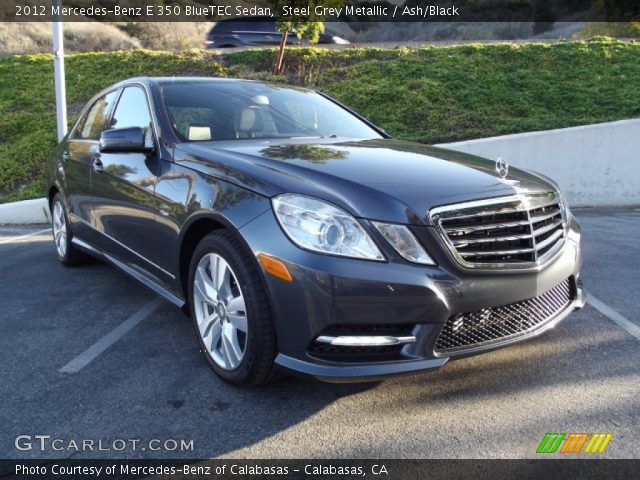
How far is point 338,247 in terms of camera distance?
7.84 ft

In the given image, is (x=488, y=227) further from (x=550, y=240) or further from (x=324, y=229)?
(x=324, y=229)

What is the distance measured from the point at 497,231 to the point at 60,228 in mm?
4140

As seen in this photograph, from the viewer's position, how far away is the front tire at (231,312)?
2.55 metres

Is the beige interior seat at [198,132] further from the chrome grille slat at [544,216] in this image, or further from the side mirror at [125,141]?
the chrome grille slat at [544,216]

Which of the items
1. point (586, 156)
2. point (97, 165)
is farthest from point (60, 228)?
point (586, 156)

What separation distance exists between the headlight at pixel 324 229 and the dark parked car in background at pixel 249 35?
13.2m

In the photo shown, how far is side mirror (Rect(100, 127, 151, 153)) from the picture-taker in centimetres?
339

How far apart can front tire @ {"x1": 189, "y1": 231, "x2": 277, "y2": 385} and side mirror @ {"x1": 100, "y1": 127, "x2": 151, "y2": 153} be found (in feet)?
2.95

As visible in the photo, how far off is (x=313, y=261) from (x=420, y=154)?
1.28 m

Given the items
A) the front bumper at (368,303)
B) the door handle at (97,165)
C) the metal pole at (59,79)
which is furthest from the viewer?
the metal pole at (59,79)

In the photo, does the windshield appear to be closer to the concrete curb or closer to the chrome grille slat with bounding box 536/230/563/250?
the chrome grille slat with bounding box 536/230/563/250

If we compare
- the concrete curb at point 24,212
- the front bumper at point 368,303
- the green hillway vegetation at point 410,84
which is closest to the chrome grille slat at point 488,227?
the front bumper at point 368,303

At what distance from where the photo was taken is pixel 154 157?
344 centimetres

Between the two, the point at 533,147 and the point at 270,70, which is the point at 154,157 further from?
the point at 270,70
